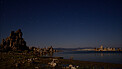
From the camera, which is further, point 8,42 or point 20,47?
point 8,42

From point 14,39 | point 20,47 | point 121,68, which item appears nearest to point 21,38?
point 14,39

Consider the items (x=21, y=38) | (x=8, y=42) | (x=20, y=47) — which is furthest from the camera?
(x=21, y=38)

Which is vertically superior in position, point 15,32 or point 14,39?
point 15,32

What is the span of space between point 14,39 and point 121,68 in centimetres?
11567

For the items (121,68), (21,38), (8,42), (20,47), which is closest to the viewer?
(121,68)

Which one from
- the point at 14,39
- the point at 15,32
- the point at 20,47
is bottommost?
the point at 20,47

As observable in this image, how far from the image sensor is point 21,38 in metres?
119

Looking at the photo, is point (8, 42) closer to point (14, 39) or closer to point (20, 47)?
point (14, 39)

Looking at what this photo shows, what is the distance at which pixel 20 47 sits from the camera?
105438 mm

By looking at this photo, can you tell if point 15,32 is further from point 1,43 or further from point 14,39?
point 1,43

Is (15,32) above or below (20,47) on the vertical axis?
above

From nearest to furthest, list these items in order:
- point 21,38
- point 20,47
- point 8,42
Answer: point 20,47 < point 8,42 < point 21,38

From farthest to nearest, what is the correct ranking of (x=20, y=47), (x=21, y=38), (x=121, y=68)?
(x=21, y=38), (x=20, y=47), (x=121, y=68)

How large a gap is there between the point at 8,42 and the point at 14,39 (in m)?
6.84
